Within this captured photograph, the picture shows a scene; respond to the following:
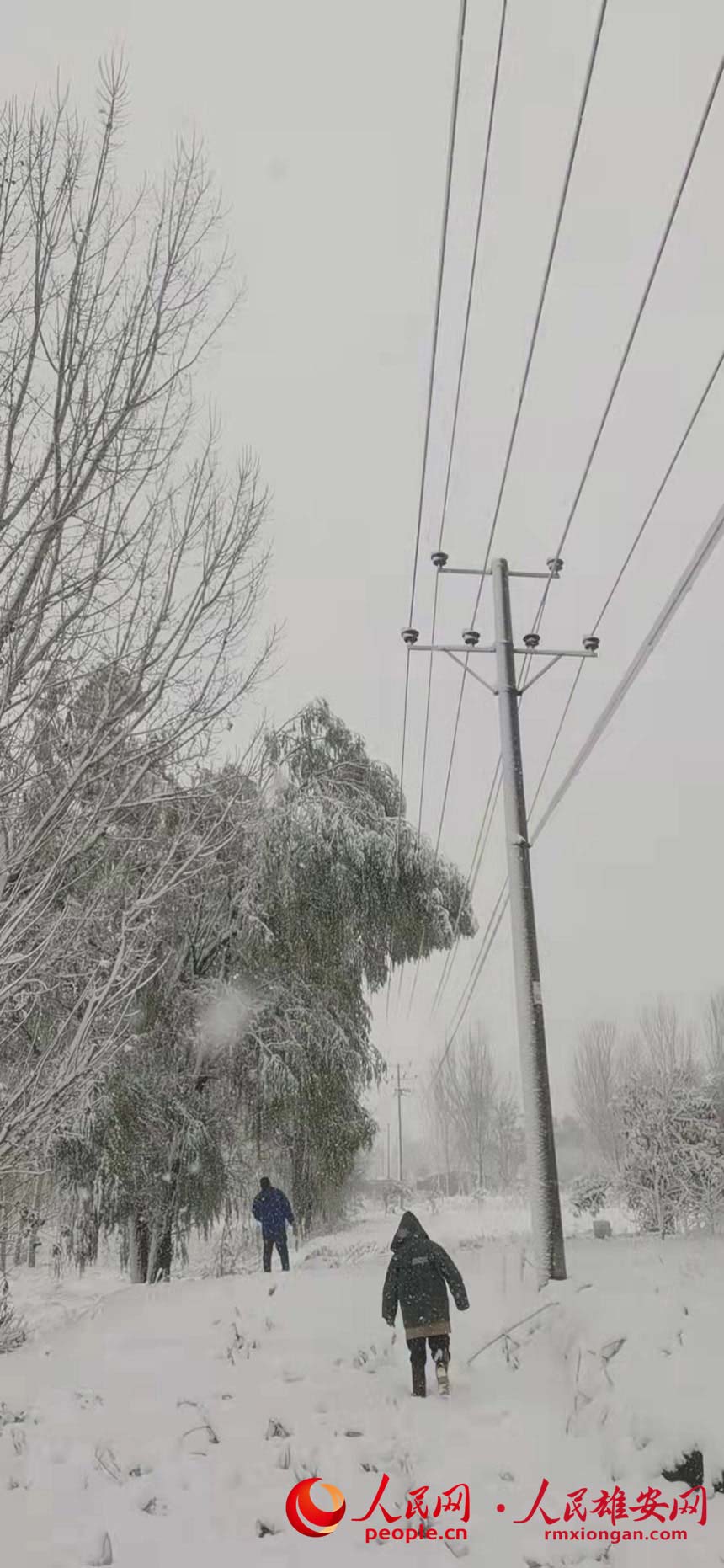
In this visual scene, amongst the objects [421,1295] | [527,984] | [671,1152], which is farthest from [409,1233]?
[671,1152]

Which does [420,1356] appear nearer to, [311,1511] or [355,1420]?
[355,1420]

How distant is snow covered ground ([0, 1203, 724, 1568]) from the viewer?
15.8 ft

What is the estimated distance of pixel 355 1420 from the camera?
6.55 meters

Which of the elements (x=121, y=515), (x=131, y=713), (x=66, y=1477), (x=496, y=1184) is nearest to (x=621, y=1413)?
(x=66, y=1477)

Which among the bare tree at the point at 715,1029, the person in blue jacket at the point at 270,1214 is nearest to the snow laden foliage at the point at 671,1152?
the person in blue jacket at the point at 270,1214

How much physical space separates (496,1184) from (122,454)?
68.3 m

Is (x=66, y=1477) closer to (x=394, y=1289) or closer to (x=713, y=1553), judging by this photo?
(x=394, y=1289)

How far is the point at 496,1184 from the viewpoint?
64812 millimetres

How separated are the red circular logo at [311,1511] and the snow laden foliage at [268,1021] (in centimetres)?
813

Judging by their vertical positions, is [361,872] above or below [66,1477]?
above

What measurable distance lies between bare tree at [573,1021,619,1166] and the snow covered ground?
44.9m

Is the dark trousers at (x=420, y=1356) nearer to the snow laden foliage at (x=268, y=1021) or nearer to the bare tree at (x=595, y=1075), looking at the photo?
the snow laden foliage at (x=268, y=1021)

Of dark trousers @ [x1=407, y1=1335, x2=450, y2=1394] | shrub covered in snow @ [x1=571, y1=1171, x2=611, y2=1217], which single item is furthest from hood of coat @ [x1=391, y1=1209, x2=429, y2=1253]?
shrub covered in snow @ [x1=571, y1=1171, x2=611, y2=1217]

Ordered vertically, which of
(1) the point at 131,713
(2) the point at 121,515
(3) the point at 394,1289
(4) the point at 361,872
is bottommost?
(3) the point at 394,1289
